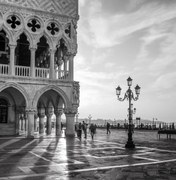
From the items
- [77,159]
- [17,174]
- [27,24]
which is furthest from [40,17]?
[17,174]

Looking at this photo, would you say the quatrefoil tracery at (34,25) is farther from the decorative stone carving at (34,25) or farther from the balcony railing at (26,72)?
the balcony railing at (26,72)

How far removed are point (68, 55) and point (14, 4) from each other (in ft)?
19.8

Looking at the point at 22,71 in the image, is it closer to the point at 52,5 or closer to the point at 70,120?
the point at 70,120

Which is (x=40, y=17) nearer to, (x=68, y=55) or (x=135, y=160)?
(x=68, y=55)

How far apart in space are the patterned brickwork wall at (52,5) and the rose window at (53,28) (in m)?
1.13

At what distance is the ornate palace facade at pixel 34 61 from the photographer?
2225 centimetres

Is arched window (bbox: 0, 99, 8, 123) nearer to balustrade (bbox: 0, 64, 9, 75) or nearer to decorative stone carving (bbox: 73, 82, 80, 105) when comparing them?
balustrade (bbox: 0, 64, 9, 75)

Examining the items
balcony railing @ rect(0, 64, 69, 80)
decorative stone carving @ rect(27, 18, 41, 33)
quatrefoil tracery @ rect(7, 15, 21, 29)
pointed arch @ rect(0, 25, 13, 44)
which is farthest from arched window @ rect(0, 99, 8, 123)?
decorative stone carving @ rect(27, 18, 41, 33)

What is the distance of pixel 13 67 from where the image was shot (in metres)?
22.0

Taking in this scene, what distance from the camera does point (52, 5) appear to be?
24281mm

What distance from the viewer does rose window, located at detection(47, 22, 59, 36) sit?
24.0 metres

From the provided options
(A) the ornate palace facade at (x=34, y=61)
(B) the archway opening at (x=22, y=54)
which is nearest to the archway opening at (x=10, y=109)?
(A) the ornate palace facade at (x=34, y=61)

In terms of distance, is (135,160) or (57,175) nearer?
(57,175)

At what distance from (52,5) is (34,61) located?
5295 millimetres
